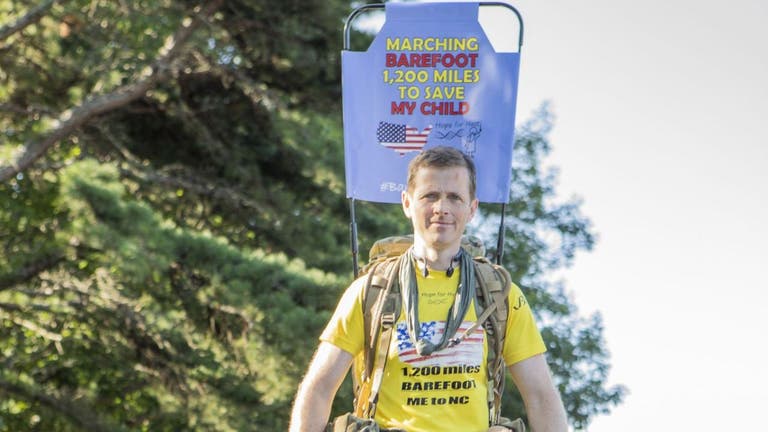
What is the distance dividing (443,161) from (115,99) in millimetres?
12688

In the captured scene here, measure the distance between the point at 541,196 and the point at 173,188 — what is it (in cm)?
1323

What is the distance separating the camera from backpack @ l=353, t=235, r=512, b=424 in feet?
14.1

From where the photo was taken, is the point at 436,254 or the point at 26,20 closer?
the point at 436,254

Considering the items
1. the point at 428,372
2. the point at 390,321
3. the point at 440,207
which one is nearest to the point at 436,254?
the point at 440,207

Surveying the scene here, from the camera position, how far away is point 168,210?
1756 cm

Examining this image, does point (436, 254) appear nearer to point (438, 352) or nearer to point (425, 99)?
point (438, 352)

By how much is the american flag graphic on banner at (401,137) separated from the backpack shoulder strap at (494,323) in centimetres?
101

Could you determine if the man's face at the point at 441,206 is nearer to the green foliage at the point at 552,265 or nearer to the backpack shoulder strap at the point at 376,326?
the backpack shoulder strap at the point at 376,326

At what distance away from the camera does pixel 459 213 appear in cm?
436

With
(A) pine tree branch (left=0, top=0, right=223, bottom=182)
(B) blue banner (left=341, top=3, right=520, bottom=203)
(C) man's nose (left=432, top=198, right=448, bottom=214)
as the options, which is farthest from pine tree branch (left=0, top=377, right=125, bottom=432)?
(C) man's nose (left=432, top=198, right=448, bottom=214)

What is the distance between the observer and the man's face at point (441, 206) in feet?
14.2

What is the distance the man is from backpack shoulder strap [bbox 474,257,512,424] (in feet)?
0.10

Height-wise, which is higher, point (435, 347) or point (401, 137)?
point (401, 137)

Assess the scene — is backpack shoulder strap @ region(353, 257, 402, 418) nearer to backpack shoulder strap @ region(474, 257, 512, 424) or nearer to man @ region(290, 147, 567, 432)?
man @ region(290, 147, 567, 432)
